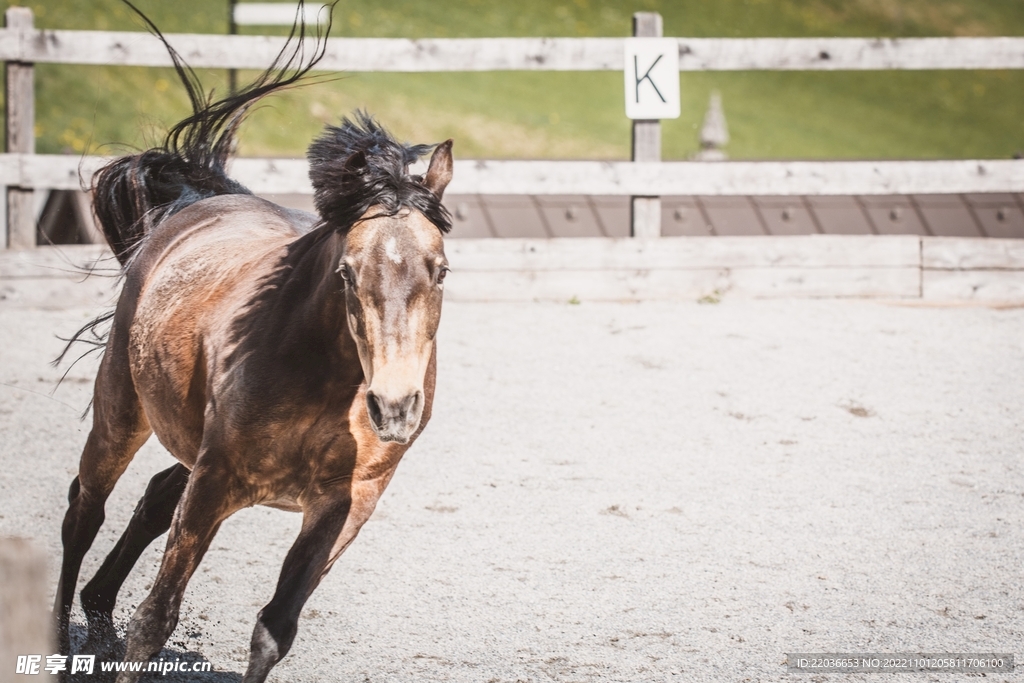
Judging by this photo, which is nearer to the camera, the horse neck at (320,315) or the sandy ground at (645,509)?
the horse neck at (320,315)

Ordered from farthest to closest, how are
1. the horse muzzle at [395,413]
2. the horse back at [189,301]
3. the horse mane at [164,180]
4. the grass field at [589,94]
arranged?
1. the grass field at [589,94]
2. the horse mane at [164,180]
3. the horse back at [189,301]
4. the horse muzzle at [395,413]

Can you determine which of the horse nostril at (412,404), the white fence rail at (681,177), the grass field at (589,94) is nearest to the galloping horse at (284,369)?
the horse nostril at (412,404)

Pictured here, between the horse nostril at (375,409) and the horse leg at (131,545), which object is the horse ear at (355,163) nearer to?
the horse nostril at (375,409)

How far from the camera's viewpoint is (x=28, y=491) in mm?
4656

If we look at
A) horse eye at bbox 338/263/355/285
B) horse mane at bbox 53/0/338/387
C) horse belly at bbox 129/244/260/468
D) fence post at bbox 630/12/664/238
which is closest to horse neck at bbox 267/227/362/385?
horse eye at bbox 338/263/355/285

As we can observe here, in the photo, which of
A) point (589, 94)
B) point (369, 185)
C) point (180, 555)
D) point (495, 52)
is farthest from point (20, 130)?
point (589, 94)

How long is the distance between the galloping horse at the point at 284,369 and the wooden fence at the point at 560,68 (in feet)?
14.6

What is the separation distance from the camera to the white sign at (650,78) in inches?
316

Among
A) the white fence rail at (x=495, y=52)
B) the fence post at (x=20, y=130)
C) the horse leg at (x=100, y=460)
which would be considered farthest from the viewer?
the white fence rail at (x=495, y=52)

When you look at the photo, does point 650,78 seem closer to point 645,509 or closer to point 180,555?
point 645,509

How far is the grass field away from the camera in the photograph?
57.9 ft

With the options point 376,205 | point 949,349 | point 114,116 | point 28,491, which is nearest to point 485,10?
point 114,116

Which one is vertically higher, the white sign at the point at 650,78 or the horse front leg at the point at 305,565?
the white sign at the point at 650,78

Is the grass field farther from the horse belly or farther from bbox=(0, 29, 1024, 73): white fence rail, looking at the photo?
the horse belly
